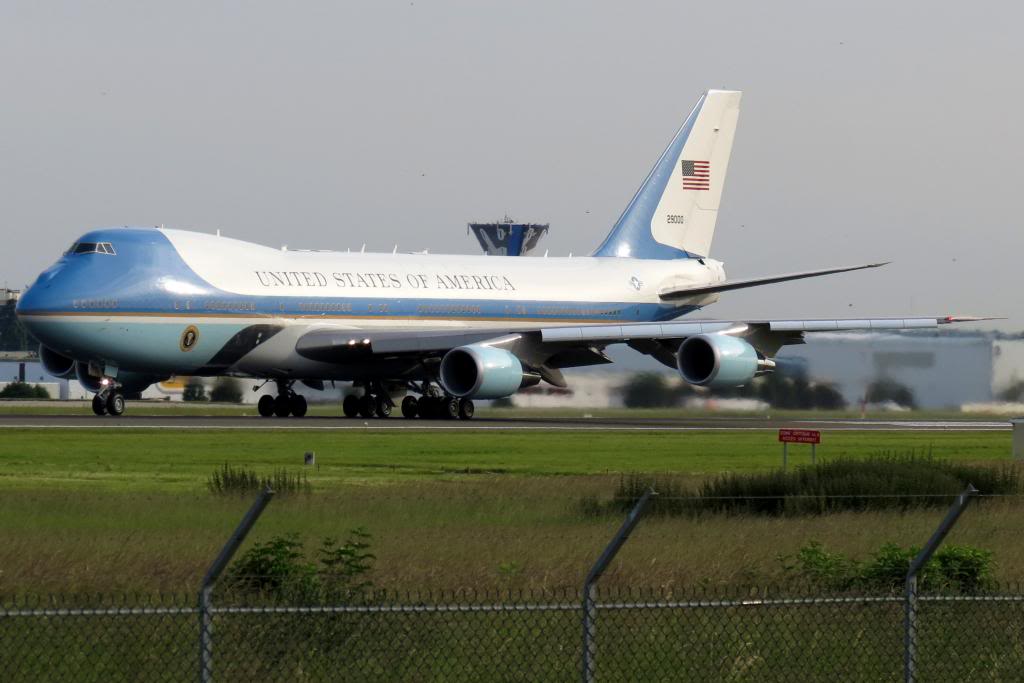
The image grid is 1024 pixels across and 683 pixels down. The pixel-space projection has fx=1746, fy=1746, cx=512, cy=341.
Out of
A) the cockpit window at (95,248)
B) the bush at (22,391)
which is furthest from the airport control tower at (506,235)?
the cockpit window at (95,248)

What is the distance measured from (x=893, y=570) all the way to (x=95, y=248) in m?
31.9

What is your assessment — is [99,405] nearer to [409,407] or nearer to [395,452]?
[409,407]

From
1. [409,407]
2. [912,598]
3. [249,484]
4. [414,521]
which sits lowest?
[409,407]

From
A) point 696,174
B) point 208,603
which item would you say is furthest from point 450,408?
point 208,603

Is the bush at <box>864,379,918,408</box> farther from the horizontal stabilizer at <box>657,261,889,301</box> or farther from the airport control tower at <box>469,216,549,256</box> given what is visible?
the airport control tower at <box>469,216,549,256</box>

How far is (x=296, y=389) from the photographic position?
50.8 metres

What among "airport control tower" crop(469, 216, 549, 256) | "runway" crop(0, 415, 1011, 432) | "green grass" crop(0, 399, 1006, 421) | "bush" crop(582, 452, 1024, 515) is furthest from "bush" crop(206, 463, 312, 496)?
"airport control tower" crop(469, 216, 549, 256)

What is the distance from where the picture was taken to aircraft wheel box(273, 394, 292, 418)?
1914 inches

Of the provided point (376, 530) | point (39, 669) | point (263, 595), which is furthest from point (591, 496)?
point (39, 669)

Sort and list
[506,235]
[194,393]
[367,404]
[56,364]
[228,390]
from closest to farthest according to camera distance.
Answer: [56,364] → [367,404] → [228,390] → [194,393] → [506,235]

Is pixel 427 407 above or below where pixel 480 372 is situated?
below

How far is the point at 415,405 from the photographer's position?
48656 millimetres

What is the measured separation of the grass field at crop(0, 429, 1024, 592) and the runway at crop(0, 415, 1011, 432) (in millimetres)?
6837

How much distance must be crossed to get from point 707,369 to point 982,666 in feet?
109
